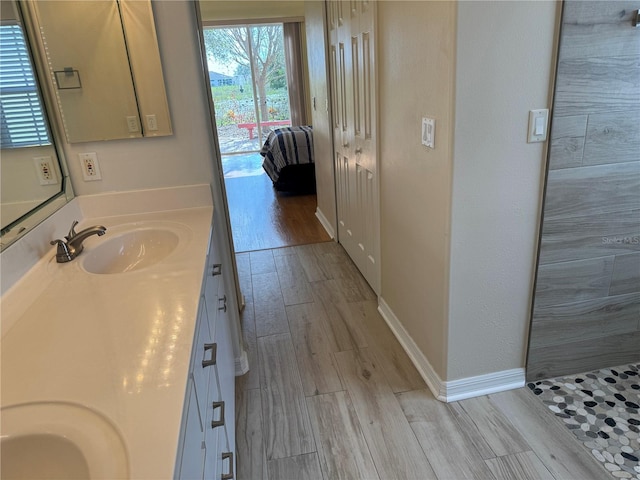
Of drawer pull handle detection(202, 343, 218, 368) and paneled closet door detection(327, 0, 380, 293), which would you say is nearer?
drawer pull handle detection(202, 343, 218, 368)

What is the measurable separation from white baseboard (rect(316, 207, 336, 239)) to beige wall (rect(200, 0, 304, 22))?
187 inches

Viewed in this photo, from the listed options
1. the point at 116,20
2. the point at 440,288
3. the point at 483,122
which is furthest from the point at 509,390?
the point at 116,20

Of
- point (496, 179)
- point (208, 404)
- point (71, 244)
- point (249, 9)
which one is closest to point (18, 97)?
point (71, 244)

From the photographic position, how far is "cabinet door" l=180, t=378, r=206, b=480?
0.83 metres

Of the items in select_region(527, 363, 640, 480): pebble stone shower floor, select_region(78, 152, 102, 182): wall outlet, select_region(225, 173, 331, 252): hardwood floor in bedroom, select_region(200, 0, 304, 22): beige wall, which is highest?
select_region(200, 0, 304, 22): beige wall

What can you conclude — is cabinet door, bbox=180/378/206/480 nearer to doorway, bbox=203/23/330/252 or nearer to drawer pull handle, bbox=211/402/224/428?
drawer pull handle, bbox=211/402/224/428

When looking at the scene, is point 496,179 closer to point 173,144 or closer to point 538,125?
point 538,125

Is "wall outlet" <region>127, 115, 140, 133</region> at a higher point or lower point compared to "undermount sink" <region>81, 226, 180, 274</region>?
higher

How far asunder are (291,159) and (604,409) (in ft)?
14.2

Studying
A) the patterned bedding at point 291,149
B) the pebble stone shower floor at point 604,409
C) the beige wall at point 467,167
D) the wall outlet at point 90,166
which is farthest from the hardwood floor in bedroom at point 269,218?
the pebble stone shower floor at point 604,409

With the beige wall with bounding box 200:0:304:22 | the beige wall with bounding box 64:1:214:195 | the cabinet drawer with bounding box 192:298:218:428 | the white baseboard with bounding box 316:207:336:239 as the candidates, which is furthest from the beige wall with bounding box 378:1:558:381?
the beige wall with bounding box 200:0:304:22

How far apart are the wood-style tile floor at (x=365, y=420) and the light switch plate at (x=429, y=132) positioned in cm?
112

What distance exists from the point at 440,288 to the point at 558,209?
56 cm

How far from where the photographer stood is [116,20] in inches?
71.6
